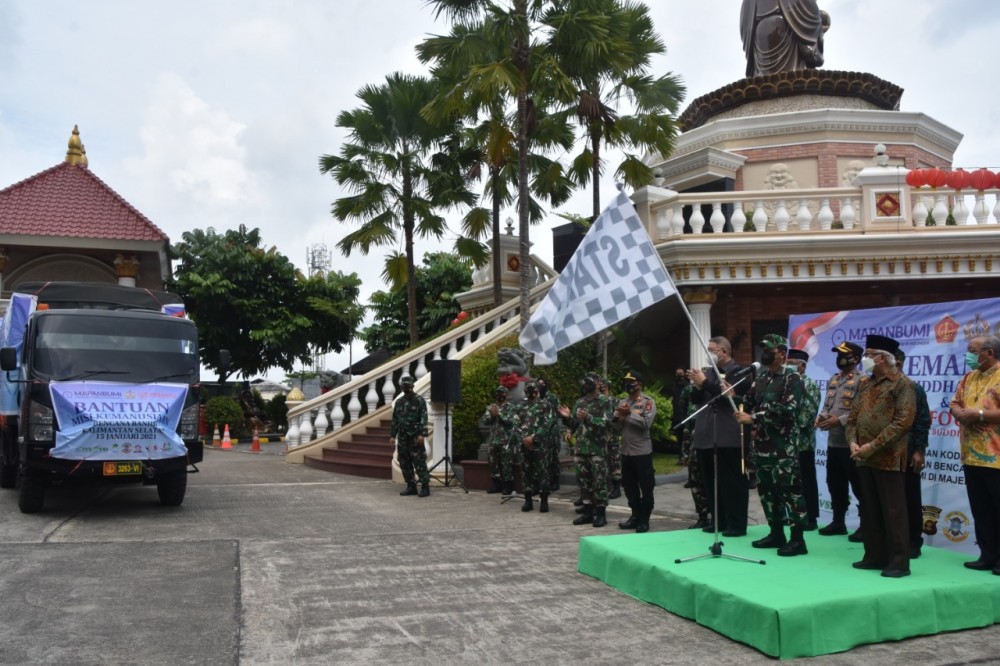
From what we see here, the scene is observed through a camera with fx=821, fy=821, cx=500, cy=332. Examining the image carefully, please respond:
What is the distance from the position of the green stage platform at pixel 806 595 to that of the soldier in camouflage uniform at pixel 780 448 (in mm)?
281

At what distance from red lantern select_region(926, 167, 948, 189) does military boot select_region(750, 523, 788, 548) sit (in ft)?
35.1

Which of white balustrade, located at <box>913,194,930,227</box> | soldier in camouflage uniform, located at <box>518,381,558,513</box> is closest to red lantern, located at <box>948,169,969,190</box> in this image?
white balustrade, located at <box>913,194,930,227</box>

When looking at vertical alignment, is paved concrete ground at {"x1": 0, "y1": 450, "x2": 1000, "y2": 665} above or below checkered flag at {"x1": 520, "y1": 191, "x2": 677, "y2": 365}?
below

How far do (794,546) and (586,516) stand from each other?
11.0 ft

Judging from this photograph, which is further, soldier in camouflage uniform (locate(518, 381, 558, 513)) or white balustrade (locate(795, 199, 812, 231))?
white balustrade (locate(795, 199, 812, 231))

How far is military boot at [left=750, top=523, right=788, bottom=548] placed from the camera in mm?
6316

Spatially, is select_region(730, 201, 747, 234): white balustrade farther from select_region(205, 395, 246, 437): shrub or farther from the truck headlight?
select_region(205, 395, 246, 437): shrub

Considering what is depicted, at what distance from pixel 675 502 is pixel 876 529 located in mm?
5054

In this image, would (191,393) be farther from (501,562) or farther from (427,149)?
(427,149)

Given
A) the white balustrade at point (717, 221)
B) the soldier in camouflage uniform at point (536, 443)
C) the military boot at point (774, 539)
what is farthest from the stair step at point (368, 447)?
the military boot at point (774, 539)

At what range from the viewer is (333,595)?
6008 mm

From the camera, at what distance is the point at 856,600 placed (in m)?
4.81

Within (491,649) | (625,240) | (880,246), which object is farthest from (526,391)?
(880,246)

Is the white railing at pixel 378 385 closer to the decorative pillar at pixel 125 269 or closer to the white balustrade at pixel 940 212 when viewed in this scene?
the decorative pillar at pixel 125 269
